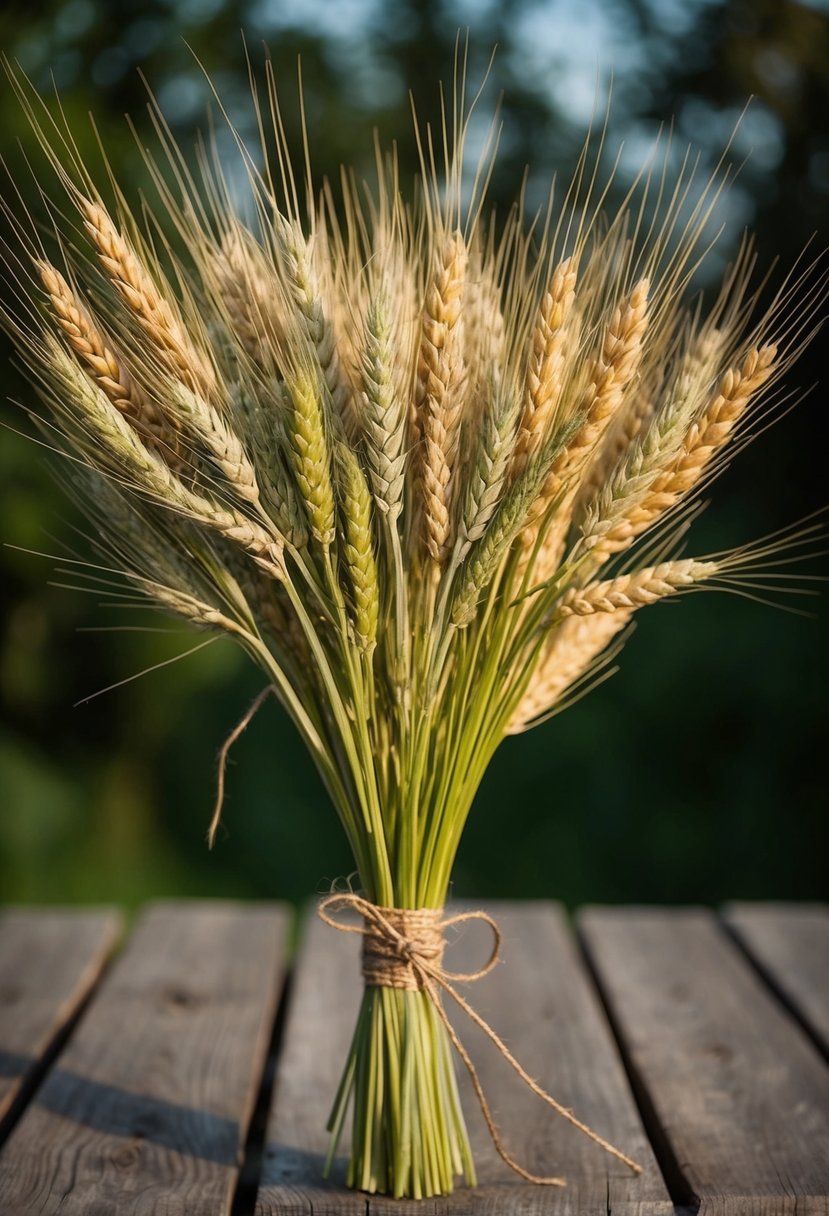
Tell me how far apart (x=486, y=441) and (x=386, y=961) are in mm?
438

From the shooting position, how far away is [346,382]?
0.94 m

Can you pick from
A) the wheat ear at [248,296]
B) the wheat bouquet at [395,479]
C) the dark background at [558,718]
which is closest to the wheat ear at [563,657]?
the wheat bouquet at [395,479]

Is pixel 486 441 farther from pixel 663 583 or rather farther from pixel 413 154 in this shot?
pixel 413 154

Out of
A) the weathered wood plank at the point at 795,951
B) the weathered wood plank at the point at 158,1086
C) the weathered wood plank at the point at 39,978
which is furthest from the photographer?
the weathered wood plank at the point at 795,951

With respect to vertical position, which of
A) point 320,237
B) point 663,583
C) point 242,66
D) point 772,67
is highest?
point 242,66

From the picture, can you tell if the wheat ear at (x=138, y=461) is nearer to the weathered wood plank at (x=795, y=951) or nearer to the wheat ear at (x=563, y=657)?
the wheat ear at (x=563, y=657)

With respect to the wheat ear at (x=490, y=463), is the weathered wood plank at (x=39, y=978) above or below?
below

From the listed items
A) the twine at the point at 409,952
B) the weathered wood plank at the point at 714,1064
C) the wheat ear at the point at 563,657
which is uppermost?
the wheat ear at the point at 563,657

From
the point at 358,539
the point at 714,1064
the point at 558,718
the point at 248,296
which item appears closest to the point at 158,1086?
the point at 714,1064

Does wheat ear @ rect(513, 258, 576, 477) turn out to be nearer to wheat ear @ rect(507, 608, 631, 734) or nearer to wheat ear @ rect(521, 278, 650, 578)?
wheat ear @ rect(521, 278, 650, 578)

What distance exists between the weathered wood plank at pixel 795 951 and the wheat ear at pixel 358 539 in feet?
2.80

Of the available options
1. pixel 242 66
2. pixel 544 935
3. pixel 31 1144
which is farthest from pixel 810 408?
pixel 31 1144

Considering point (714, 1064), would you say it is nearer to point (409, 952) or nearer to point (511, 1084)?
point (511, 1084)

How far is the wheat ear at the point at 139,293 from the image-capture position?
2.80 ft
